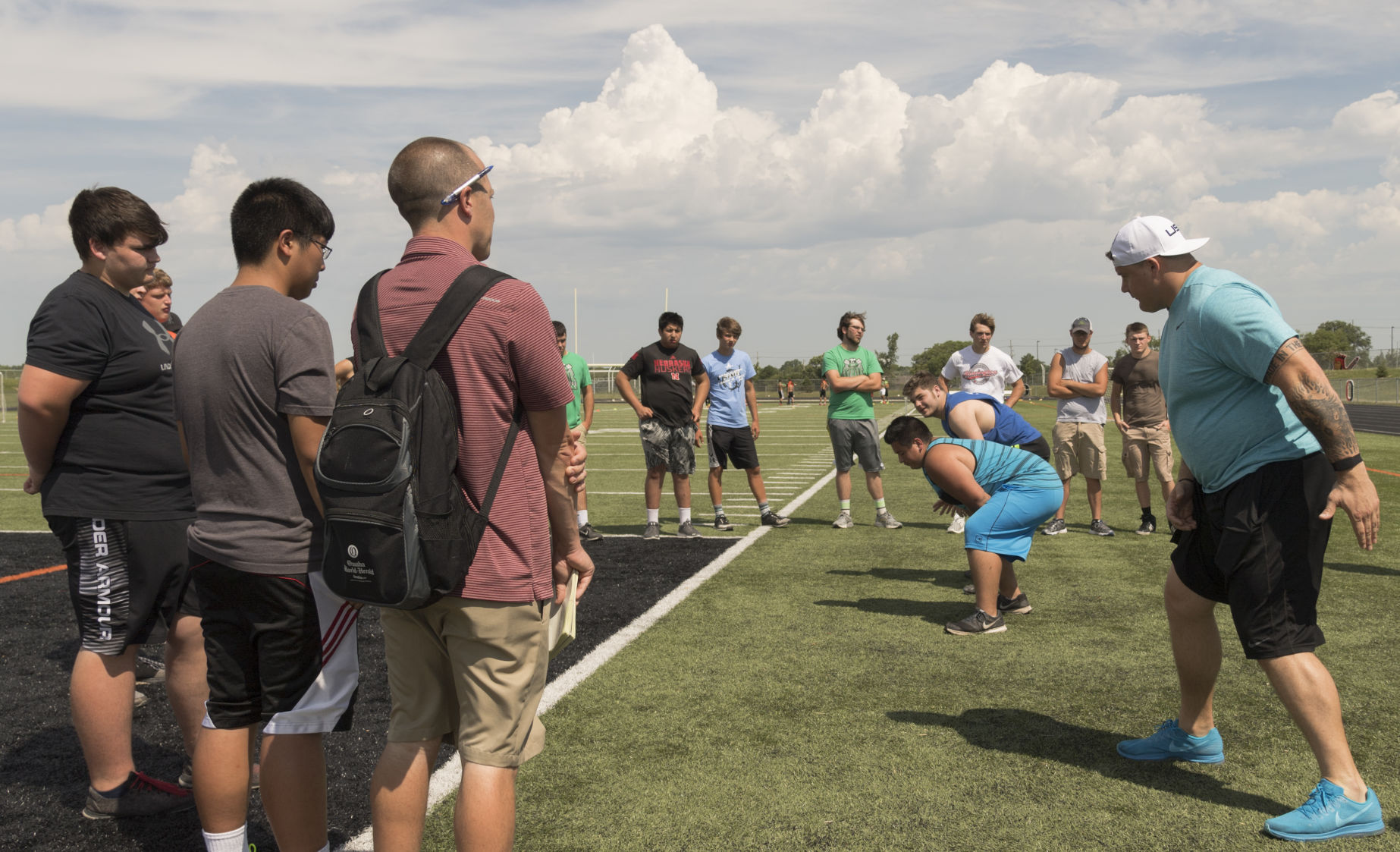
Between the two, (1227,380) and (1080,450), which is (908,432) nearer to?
(1227,380)

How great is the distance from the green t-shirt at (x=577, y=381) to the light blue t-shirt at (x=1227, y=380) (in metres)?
6.31

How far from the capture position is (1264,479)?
3158mm

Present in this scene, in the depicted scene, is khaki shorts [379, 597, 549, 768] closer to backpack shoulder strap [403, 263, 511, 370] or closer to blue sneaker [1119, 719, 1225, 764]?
backpack shoulder strap [403, 263, 511, 370]

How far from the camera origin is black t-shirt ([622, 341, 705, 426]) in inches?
369

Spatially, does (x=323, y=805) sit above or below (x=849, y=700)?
above

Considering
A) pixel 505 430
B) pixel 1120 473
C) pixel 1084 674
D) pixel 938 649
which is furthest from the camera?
pixel 1120 473

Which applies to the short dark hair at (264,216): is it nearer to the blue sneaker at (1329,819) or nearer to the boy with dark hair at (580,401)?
the blue sneaker at (1329,819)

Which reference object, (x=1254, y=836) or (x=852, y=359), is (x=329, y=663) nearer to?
(x=1254, y=836)

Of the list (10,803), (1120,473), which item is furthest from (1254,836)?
(1120,473)

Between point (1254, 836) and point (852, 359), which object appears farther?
point (852, 359)

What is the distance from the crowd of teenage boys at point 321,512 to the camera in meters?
2.30

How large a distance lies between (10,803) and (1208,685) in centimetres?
420

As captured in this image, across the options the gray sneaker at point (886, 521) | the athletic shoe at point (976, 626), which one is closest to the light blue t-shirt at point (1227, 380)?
the athletic shoe at point (976, 626)

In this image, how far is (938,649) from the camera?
5.30 m
